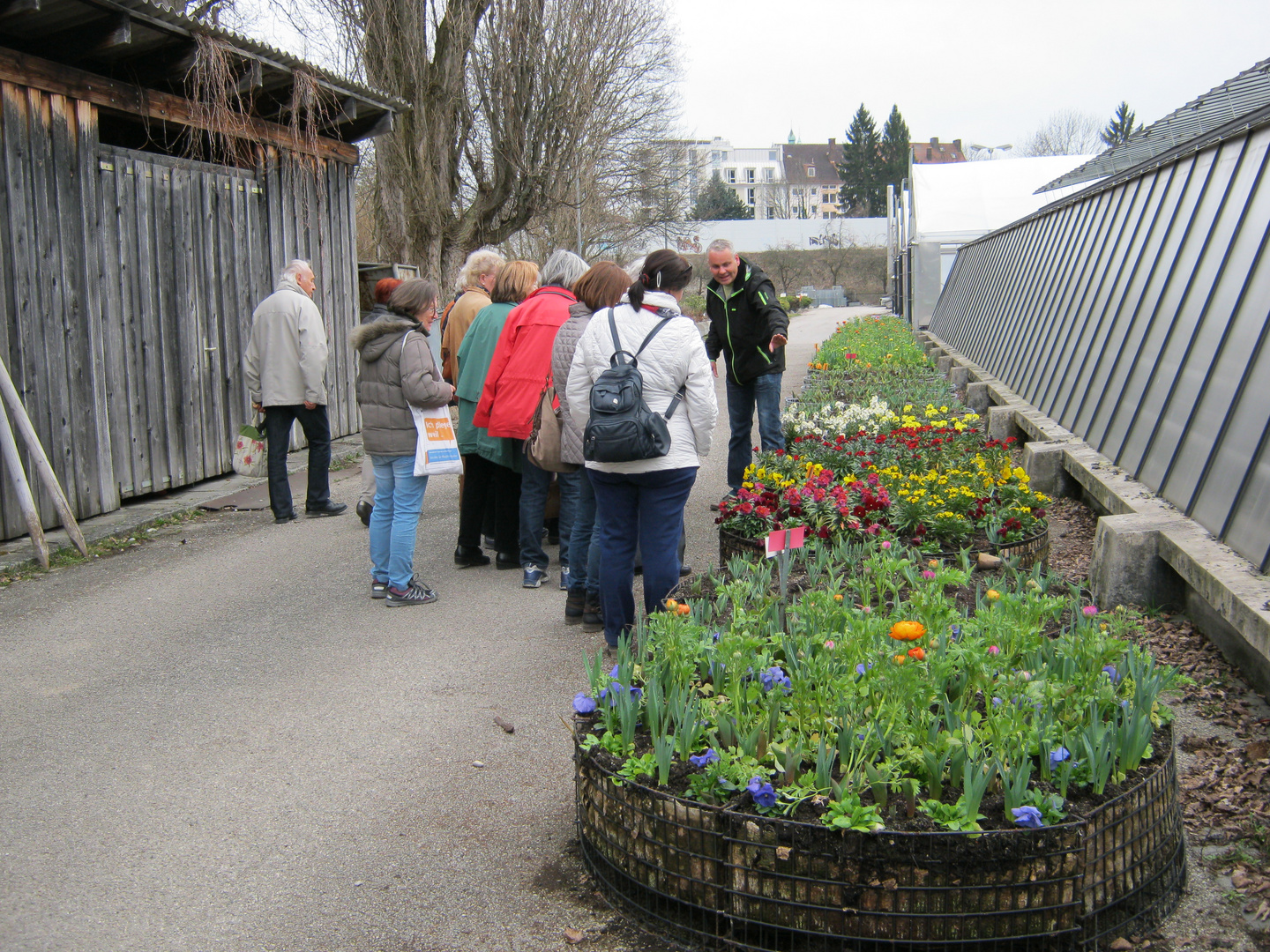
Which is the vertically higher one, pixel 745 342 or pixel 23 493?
pixel 745 342

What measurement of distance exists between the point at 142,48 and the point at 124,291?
1867mm

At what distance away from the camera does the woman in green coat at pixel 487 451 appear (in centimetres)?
627

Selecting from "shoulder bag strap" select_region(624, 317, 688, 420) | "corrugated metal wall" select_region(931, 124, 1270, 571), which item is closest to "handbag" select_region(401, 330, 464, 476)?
"shoulder bag strap" select_region(624, 317, 688, 420)

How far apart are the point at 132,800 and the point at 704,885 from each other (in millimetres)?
2079

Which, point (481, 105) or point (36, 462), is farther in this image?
point (481, 105)

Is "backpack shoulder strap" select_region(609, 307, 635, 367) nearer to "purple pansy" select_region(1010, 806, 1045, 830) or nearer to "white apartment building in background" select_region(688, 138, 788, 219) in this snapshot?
"purple pansy" select_region(1010, 806, 1045, 830)

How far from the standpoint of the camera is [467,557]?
22.2 ft

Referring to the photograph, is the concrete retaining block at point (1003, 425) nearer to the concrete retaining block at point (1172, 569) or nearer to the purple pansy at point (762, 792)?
the concrete retaining block at point (1172, 569)

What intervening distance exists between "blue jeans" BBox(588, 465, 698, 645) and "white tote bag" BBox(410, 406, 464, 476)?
1379 millimetres

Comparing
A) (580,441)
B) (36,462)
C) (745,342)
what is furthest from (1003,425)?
(36,462)


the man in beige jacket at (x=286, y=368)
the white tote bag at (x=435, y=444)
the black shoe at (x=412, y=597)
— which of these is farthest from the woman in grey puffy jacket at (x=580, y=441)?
the man in beige jacket at (x=286, y=368)

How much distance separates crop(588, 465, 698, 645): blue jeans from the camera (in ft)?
15.2

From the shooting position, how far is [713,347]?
7.95 m

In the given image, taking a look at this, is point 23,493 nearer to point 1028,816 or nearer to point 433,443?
point 433,443
